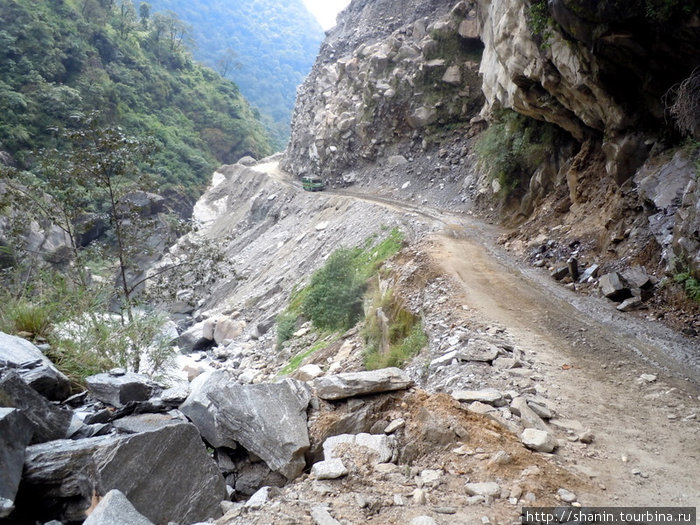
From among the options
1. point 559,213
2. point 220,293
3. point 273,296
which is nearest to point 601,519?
point 559,213

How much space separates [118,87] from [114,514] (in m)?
58.6

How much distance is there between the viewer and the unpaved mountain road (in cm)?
435

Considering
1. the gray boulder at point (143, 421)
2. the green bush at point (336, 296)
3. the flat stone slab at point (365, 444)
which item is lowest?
the green bush at point (336, 296)

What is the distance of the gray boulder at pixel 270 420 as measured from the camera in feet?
15.9

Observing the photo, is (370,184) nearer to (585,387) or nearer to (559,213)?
(559,213)

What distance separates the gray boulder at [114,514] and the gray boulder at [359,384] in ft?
8.21

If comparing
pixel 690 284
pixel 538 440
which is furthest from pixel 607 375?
pixel 690 284

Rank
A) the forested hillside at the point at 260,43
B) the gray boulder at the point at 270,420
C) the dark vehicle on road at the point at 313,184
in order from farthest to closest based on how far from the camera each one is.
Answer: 1. the forested hillside at the point at 260,43
2. the dark vehicle on road at the point at 313,184
3. the gray boulder at the point at 270,420

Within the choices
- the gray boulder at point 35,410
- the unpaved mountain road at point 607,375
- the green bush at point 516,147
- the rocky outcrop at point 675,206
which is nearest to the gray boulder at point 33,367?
the gray boulder at point 35,410

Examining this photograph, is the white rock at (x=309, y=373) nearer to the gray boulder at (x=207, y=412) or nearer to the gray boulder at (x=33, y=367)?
Result: the gray boulder at (x=207, y=412)

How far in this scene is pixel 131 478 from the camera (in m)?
3.98

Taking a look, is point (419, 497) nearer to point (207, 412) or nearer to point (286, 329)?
point (207, 412)

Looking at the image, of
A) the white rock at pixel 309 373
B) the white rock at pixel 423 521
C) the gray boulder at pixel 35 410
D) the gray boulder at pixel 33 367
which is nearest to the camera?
the white rock at pixel 423 521

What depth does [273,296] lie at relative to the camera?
22.1 m
